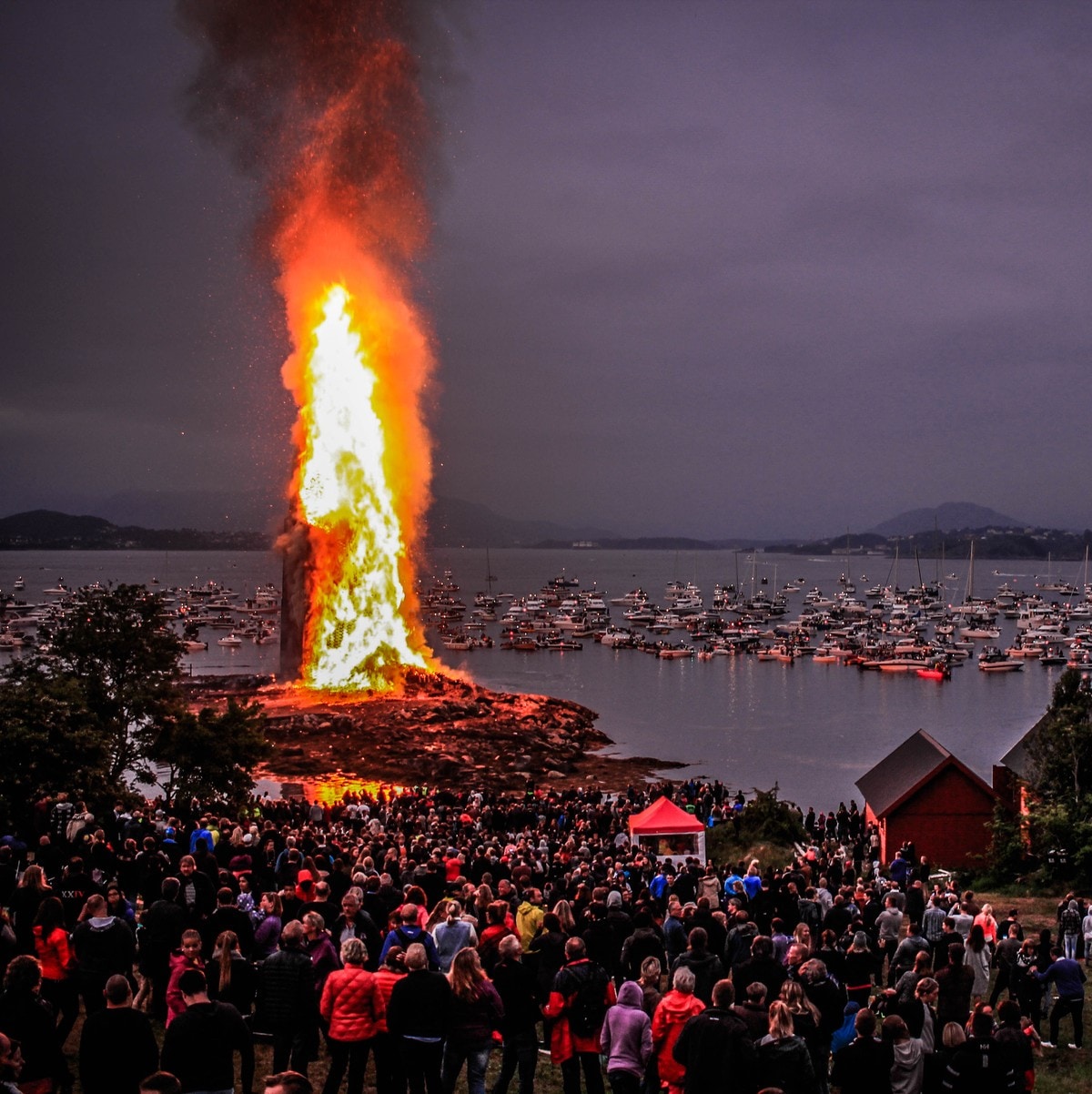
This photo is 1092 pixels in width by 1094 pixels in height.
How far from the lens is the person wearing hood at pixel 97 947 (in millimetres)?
9984

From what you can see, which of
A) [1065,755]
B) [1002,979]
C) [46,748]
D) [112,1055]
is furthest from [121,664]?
[112,1055]

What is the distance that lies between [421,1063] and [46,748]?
1805 cm

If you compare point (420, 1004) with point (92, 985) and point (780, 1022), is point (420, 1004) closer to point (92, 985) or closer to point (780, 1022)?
point (780, 1022)

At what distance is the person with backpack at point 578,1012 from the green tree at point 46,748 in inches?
625

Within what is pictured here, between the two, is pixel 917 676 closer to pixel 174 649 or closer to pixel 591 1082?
pixel 174 649

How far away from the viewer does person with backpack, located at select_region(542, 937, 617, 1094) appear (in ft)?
31.5

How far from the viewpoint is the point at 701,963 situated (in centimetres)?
1023

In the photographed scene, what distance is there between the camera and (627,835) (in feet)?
96.2

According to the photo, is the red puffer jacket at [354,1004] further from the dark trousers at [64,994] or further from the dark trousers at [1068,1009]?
the dark trousers at [1068,1009]

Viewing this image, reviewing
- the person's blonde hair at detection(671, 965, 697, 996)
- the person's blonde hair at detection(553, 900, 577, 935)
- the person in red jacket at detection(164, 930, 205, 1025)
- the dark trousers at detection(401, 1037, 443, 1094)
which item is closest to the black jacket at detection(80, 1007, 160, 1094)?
the person in red jacket at detection(164, 930, 205, 1025)

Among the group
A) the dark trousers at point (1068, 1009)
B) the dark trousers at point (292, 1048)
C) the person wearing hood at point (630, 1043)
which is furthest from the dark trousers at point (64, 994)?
the dark trousers at point (1068, 1009)

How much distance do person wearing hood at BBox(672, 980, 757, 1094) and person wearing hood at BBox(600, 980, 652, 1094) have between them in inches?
36.3

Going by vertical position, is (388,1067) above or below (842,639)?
above

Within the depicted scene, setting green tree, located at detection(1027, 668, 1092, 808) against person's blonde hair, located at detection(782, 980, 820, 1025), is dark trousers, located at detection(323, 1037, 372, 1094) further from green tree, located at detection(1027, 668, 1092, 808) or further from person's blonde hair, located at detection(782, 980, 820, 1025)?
green tree, located at detection(1027, 668, 1092, 808)
